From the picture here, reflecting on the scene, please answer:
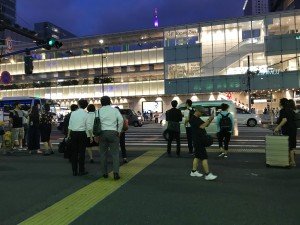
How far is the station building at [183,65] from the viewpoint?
49.5 meters

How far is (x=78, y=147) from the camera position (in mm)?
9414

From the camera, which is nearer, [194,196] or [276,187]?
[194,196]

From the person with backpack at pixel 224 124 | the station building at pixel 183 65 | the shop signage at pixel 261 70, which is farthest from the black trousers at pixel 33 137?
the shop signage at pixel 261 70

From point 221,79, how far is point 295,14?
41.2 feet

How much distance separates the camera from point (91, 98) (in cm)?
6538

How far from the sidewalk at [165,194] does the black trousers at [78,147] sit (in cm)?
38

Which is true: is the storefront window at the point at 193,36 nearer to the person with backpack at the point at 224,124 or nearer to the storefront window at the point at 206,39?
the storefront window at the point at 206,39

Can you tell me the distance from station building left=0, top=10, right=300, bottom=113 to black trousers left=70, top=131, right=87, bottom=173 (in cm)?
3467

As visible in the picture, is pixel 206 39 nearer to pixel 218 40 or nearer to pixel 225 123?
pixel 218 40

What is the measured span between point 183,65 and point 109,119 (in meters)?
46.7

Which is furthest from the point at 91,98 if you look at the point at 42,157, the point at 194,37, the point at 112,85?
the point at 42,157

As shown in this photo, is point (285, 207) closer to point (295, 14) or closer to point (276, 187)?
point (276, 187)

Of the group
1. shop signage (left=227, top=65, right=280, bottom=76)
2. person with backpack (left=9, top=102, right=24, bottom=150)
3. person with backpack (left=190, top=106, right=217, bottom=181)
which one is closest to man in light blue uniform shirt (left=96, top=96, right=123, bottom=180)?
person with backpack (left=190, top=106, right=217, bottom=181)

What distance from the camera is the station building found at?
49469 millimetres
